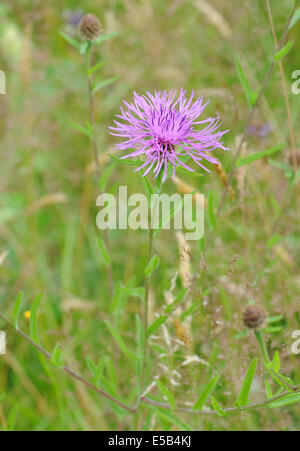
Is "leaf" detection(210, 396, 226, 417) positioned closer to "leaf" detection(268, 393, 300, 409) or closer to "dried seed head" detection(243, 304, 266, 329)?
"leaf" detection(268, 393, 300, 409)

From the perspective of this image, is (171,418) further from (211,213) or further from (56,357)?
(211,213)

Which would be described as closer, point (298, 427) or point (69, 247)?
point (298, 427)

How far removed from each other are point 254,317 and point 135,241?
1.02 meters

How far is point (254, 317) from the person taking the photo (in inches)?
46.8

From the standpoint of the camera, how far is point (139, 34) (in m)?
2.62

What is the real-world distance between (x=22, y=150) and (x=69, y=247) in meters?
0.49

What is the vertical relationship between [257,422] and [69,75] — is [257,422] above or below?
below

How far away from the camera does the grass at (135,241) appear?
1.34 m

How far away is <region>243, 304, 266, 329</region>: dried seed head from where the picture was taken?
3.89 ft
